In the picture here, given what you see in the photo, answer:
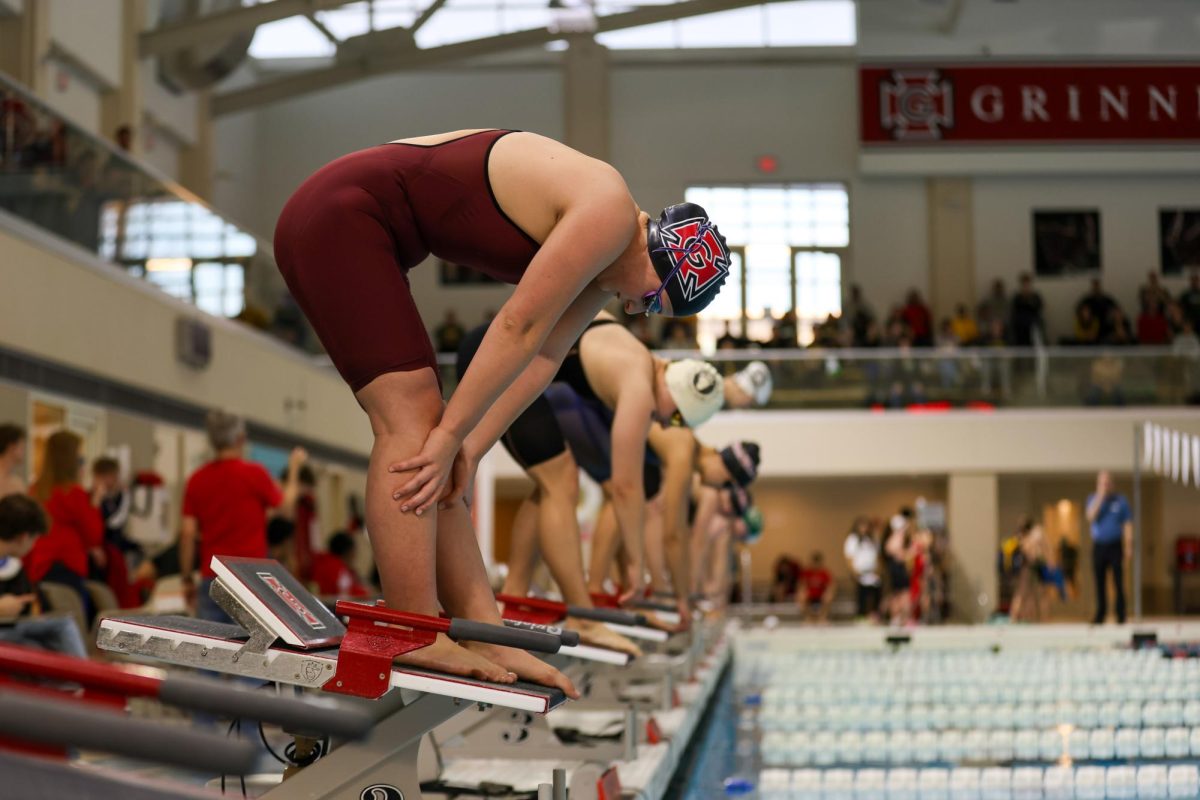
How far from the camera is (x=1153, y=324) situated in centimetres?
2297

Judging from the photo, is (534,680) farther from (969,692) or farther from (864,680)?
(864,680)

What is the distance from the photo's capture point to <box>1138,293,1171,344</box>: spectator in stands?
22.8 metres

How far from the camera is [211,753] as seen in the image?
3.81 feet

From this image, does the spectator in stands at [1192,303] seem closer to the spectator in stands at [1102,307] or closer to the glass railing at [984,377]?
the spectator in stands at [1102,307]

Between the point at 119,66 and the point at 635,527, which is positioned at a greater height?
the point at 119,66

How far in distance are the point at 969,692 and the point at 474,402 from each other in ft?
19.8

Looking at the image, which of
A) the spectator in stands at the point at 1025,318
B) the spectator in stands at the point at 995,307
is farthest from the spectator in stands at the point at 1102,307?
the spectator in stands at the point at 995,307

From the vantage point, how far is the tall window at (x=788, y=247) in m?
25.4

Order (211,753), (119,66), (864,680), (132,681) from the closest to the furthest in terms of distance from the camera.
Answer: (211,753)
(132,681)
(864,680)
(119,66)

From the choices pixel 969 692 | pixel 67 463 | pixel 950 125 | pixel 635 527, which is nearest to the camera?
pixel 635 527

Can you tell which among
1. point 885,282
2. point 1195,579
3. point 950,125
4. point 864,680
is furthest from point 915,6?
point 864,680

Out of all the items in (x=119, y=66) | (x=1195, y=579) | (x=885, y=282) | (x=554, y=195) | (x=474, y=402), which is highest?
(x=119, y=66)

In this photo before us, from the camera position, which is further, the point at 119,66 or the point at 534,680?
the point at 119,66

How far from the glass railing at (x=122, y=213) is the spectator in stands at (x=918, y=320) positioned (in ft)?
36.5
